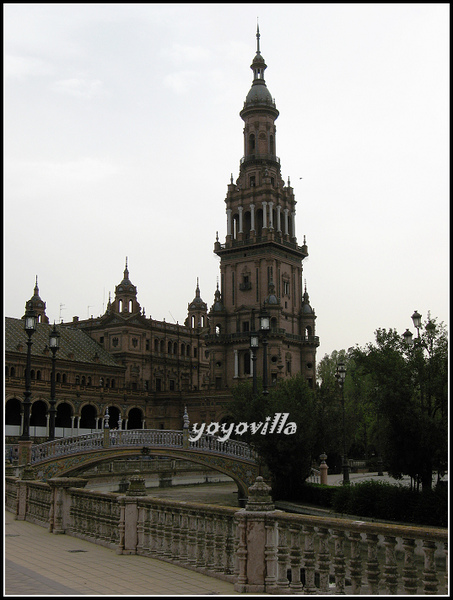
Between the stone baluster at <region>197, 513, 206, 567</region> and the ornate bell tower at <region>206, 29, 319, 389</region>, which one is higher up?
the ornate bell tower at <region>206, 29, 319, 389</region>

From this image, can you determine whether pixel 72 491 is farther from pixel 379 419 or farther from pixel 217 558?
pixel 379 419

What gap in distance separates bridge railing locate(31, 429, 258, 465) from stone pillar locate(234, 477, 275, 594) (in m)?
23.7

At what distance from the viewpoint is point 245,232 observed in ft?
252

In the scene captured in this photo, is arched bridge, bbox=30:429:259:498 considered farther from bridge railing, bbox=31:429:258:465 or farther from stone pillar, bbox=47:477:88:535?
stone pillar, bbox=47:477:88:535

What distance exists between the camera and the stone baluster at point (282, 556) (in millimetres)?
10086

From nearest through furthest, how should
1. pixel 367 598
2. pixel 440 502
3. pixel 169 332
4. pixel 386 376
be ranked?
pixel 367 598 → pixel 440 502 → pixel 386 376 → pixel 169 332

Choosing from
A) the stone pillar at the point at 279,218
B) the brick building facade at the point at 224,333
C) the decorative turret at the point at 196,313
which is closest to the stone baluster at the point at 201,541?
the brick building facade at the point at 224,333

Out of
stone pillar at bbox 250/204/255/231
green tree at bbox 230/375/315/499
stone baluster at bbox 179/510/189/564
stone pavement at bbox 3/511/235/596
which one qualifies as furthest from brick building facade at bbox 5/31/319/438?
stone baluster at bbox 179/510/189/564

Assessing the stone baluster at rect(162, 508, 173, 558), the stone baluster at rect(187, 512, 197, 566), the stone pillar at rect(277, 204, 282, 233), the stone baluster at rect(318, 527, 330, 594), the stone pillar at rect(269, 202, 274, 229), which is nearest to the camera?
the stone baluster at rect(318, 527, 330, 594)

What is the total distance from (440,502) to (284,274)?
170 ft

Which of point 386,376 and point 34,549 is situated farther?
point 386,376

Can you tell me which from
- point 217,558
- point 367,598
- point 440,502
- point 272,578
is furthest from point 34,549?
point 440,502

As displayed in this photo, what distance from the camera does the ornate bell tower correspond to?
236ft

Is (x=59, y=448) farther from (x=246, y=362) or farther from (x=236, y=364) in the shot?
(x=246, y=362)
